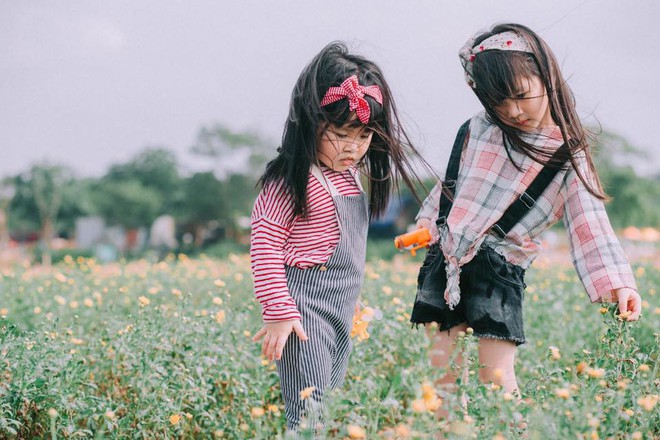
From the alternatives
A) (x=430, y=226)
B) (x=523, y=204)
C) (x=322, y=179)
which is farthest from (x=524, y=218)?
(x=322, y=179)

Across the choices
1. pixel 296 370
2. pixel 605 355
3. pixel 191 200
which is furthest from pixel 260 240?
pixel 191 200

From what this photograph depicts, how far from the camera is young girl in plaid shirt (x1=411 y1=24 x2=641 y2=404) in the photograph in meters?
2.02

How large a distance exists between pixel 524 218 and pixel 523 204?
4cm

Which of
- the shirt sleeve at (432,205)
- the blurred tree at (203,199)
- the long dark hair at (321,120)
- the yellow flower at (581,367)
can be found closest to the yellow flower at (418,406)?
the yellow flower at (581,367)

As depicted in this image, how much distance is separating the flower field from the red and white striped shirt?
30 centimetres

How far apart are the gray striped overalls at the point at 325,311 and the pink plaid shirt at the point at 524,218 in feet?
1.06

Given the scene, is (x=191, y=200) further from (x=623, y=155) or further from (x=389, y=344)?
(x=389, y=344)

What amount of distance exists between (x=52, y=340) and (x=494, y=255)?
158 centimetres

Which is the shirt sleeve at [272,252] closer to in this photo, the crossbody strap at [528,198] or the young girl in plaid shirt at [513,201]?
the young girl in plaid shirt at [513,201]

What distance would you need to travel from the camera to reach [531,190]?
2105 millimetres

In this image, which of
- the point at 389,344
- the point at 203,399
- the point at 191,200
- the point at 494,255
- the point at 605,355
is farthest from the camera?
the point at 191,200

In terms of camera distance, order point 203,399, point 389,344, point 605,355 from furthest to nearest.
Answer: point 389,344 < point 203,399 < point 605,355

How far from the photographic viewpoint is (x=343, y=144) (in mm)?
1939

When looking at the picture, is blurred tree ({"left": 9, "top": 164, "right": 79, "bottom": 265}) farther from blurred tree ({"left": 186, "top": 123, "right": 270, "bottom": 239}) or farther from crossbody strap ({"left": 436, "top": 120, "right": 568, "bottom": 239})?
crossbody strap ({"left": 436, "top": 120, "right": 568, "bottom": 239})
